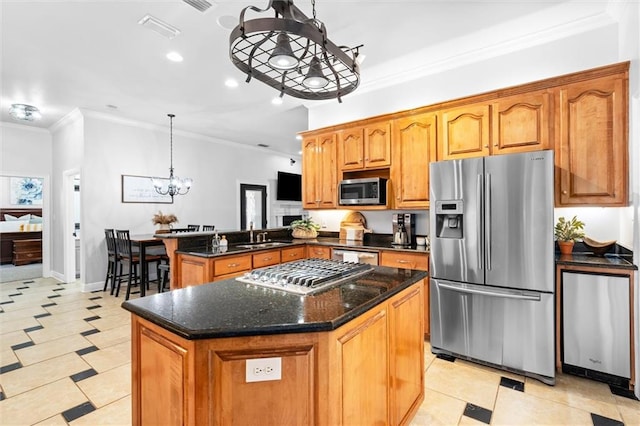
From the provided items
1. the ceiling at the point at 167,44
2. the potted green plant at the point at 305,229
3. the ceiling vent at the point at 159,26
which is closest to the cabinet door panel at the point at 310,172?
the potted green plant at the point at 305,229

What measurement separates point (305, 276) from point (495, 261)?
1.72 meters

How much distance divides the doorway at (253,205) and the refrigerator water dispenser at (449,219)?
568 centimetres

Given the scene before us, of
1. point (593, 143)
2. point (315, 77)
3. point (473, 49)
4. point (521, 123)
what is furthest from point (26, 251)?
point (593, 143)

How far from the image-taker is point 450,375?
251 cm

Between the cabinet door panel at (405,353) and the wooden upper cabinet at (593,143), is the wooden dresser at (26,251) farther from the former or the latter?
the wooden upper cabinet at (593,143)

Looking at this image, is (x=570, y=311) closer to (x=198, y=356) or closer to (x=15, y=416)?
(x=198, y=356)

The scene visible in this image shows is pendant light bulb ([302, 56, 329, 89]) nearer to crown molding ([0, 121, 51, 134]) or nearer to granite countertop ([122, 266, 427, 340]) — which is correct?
granite countertop ([122, 266, 427, 340])

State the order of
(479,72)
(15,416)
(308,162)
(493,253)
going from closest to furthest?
1. (15,416)
2. (493,253)
3. (479,72)
4. (308,162)

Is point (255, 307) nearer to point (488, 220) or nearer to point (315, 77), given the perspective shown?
point (315, 77)

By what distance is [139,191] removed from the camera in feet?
18.9

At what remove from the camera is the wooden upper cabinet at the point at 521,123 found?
276 cm

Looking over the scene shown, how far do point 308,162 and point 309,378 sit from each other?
3591 mm

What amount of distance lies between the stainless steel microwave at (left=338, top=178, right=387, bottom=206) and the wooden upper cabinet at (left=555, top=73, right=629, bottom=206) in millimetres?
1642

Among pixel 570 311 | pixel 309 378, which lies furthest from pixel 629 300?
pixel 309 378
